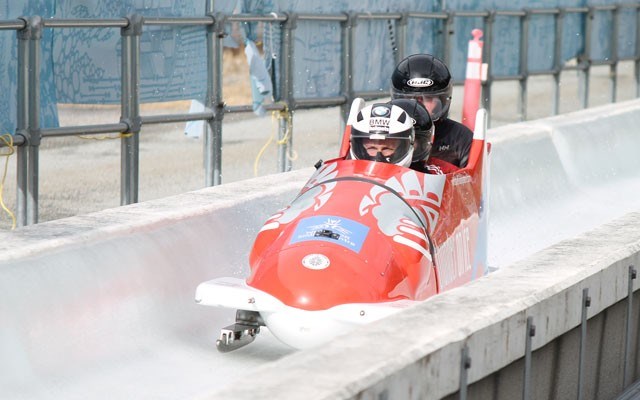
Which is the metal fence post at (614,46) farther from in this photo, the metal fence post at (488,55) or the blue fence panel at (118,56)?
the blue fence panel at (118,56)

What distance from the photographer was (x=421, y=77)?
623 cm

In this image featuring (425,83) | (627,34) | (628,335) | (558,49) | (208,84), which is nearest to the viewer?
(628,335)

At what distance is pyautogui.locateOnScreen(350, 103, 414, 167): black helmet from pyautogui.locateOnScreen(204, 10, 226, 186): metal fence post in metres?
2.29

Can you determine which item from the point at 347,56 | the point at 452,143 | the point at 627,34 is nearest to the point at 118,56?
the point at 452,143

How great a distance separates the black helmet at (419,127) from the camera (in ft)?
17.2

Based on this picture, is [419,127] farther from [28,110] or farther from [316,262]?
[28,110]

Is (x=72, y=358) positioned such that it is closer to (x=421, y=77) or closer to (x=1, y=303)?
(x=1, y=303)

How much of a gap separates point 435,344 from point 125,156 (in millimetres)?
3639

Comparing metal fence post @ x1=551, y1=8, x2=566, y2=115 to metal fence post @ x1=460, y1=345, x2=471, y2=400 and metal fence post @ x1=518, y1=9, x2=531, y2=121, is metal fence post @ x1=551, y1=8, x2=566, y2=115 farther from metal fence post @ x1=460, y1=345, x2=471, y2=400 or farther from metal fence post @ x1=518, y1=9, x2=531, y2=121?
metal fence post @ x1=460, y1=345, x2=471, y2=400

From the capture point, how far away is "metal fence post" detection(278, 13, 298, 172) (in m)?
7.82

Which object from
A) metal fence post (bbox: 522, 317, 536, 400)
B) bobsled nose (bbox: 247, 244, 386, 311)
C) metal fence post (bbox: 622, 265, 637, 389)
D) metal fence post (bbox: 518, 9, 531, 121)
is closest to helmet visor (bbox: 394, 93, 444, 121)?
metal fence post (bbox: 622, 265, 637, 389)

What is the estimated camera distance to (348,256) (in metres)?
4.19

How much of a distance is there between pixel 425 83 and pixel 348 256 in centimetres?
220

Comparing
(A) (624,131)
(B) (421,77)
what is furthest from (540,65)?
(B) (421,77)
